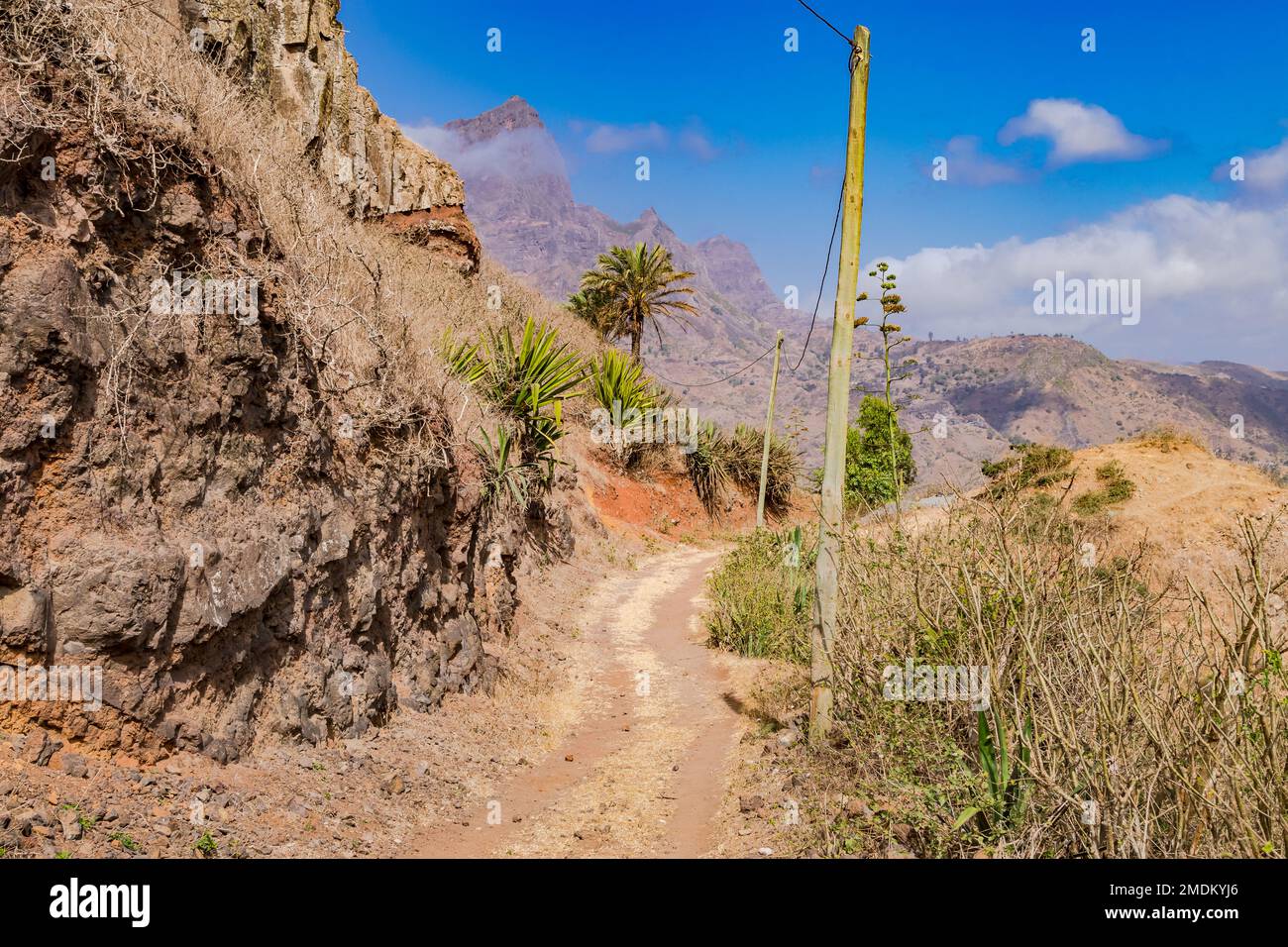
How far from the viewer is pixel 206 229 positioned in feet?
21.1

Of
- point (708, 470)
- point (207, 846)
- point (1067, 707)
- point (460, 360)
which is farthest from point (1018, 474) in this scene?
point (708, 470)

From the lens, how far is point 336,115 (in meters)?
20.4

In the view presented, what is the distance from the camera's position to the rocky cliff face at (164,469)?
4.74 metres

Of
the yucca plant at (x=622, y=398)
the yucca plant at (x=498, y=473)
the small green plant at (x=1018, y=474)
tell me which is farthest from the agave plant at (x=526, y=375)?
the yucca plant at (x=622, y=398)

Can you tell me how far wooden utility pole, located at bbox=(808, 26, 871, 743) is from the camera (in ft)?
23.9

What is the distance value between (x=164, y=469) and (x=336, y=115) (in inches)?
715

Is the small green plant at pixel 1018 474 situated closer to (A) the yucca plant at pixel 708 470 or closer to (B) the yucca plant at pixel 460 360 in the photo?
(B) the yucca plant at pixel 460 360

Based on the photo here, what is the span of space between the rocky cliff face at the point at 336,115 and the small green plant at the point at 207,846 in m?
12.9

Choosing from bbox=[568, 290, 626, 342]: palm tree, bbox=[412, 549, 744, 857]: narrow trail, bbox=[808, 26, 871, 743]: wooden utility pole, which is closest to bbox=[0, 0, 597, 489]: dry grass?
bbox=[412, 549, 744, 857]: narrow trail

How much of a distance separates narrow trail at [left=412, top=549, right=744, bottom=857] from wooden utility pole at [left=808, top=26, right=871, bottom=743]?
135 centimetres

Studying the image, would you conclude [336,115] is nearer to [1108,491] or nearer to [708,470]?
[708,470]

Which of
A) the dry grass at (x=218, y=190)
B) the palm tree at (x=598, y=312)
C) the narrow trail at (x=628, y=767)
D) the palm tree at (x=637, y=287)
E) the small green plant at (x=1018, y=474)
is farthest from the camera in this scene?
the palm tree at (x=598, y=312)

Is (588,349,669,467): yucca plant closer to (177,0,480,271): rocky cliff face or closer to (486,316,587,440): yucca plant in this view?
(177,0,480,271): rocky cliff face
